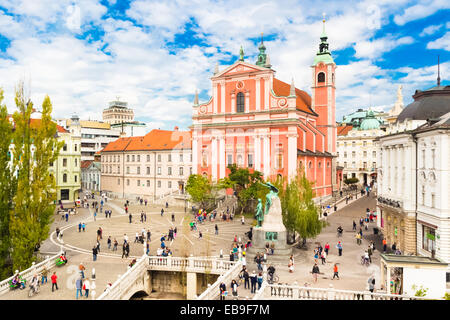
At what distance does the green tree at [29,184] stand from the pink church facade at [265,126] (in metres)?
32.0

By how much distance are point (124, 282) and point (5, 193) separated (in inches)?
412

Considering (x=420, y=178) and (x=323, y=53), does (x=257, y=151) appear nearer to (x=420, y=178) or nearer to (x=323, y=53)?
(x=323, y=53)

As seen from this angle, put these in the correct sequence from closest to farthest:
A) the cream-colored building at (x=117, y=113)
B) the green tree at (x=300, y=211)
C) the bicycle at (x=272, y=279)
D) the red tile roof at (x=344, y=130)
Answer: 1. the bicycle at (x=272, y=279)
2. the green tree at (x=300, y=211)
3. the red tile roof at (x=344, y=130)
4. the cream-colored building at (x=117, y=113)

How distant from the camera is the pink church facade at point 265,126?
172 feet

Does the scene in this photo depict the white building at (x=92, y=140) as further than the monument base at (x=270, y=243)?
Yes

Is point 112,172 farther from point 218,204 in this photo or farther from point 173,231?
point 173,231

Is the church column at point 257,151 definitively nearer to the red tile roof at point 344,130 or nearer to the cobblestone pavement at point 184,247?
the cobblestone pavement at point 184,247

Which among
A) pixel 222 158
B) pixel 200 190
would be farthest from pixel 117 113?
pixel 200 190

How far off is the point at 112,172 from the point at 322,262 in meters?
59.0

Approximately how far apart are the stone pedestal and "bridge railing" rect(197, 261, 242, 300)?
469 centimetres

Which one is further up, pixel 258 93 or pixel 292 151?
pixel 258 93

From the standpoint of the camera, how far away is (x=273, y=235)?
26922mm

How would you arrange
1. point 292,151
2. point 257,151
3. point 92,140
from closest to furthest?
point 292,151 → point 257,151 → point 92,140

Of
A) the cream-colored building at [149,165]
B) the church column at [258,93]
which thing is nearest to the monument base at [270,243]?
the church column at [258,93]
